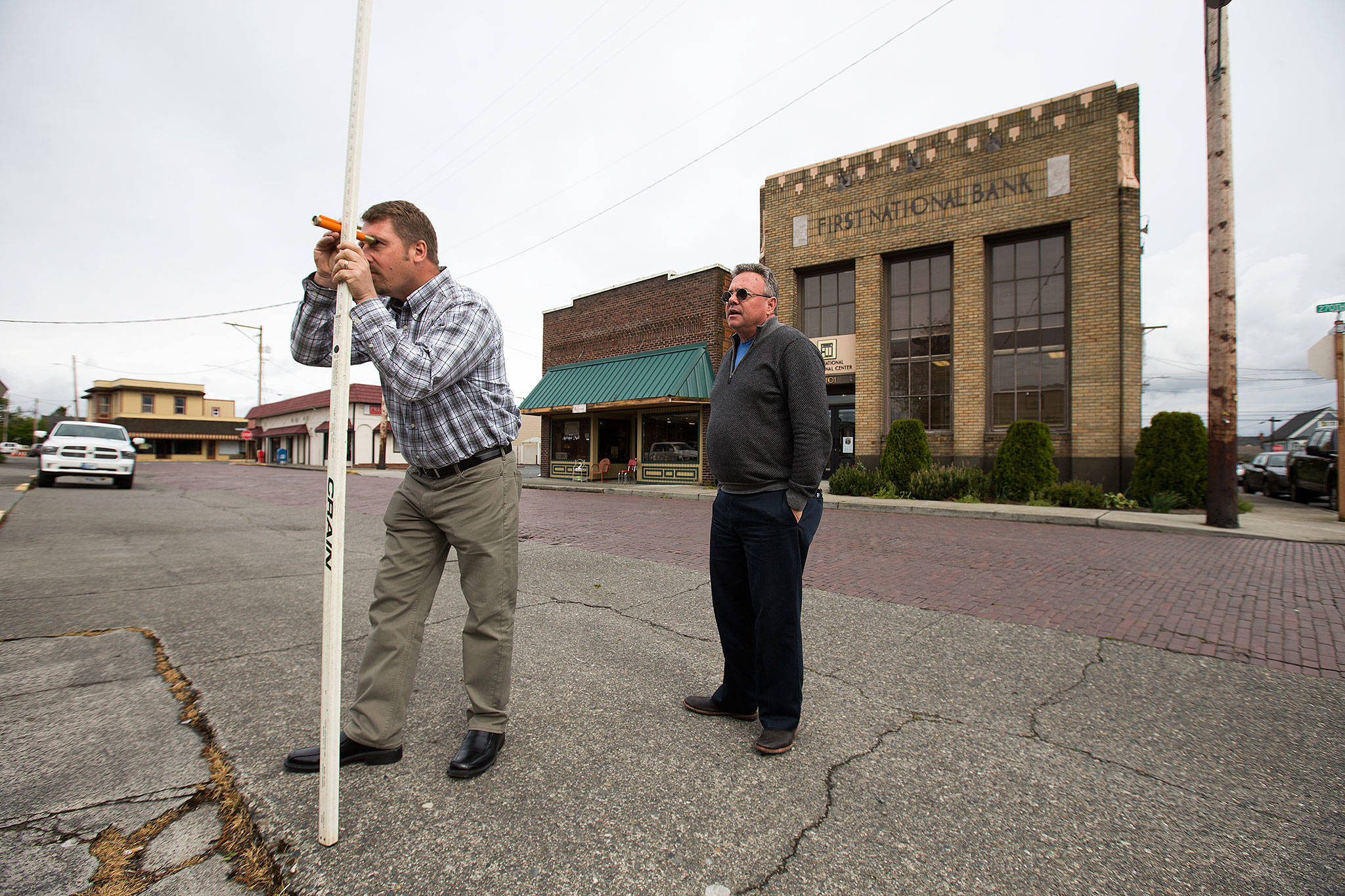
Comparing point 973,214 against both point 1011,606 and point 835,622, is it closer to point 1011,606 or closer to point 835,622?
point 1011,606

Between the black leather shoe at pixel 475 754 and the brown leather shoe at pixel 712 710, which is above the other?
the black leather shoe at pixel 475 754

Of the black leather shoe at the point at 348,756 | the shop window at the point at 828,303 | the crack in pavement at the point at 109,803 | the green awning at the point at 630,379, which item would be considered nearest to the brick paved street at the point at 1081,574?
the black leather shoe at the point at 348,756

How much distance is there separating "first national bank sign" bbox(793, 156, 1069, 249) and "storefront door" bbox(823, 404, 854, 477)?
471cm

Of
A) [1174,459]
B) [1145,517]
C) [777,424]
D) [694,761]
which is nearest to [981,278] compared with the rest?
[1174,459]

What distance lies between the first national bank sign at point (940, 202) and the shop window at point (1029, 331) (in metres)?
1.13

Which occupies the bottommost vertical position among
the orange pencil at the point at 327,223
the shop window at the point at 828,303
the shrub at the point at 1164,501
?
the shrub at the point at 1164,501

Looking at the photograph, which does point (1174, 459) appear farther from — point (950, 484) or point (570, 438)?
point (570, 438)

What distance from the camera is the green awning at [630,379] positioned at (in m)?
18.5

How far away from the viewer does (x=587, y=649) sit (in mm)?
3646

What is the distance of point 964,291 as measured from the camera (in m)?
15.1

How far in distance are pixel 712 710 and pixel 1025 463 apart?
12404 mm

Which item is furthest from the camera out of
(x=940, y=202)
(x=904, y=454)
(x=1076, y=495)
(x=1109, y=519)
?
(x=940, y=202)

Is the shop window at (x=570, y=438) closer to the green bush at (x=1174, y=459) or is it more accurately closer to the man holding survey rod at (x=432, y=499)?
the green bush at (x=1174, y=459)

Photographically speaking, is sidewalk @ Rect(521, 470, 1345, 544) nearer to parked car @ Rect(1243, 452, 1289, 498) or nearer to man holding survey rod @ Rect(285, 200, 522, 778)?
parked car @ Rect(1243, 452, 1289, 498)
